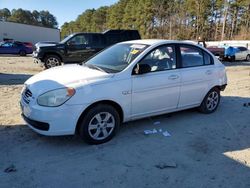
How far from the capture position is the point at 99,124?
Result: 4.73 meters

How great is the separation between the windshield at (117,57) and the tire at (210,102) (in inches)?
79.5

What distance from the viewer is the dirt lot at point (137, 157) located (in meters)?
3.74

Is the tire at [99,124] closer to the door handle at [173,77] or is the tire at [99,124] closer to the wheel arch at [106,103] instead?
the wheel arch at [106,103]

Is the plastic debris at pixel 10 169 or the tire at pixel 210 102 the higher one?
the tire at pixel 210 102

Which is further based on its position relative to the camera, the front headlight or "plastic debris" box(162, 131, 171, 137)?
"plastic debris" box(162, 131, 171, 137)

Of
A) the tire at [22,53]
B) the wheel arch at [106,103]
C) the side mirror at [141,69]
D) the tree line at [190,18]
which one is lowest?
the tire at [22,53]

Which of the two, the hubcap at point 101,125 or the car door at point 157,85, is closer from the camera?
the hubcap at point 101,125

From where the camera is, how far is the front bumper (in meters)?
4.34

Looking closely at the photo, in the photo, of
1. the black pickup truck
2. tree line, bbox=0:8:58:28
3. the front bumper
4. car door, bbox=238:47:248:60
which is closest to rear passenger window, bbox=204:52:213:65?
the front bumper

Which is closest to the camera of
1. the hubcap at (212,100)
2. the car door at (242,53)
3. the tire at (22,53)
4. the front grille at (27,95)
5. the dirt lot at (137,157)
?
the dirt lot at (137,157)

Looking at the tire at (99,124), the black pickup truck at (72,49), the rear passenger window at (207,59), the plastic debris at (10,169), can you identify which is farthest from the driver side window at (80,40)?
the plastic debris at (10,169)

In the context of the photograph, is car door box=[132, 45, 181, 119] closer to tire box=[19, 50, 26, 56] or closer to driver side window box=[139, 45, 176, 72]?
driver side window box=[139, 45, 176, 72]

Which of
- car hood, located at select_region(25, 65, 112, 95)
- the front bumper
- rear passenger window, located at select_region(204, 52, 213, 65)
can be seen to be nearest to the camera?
the front bumper

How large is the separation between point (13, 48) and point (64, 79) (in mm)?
27848
